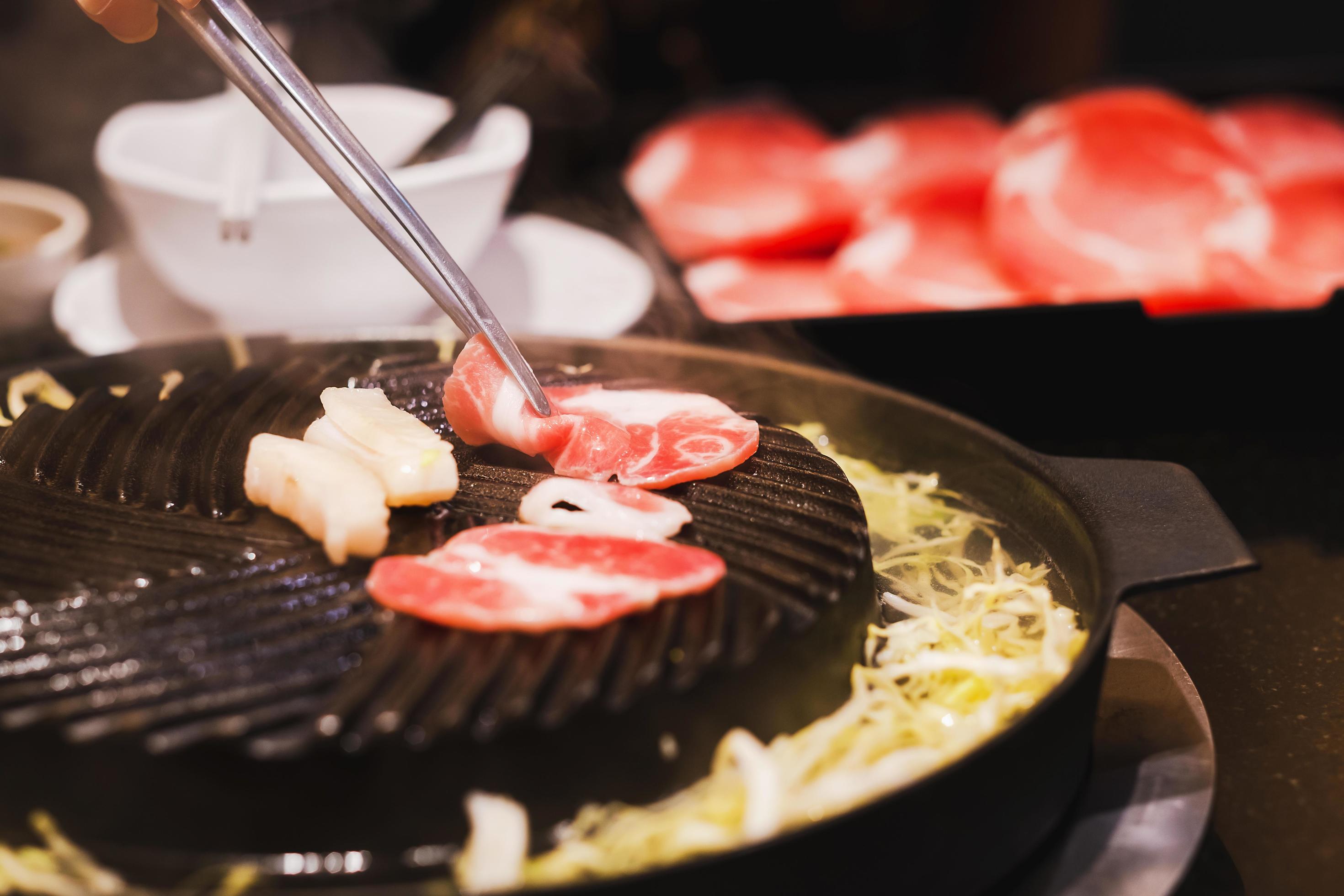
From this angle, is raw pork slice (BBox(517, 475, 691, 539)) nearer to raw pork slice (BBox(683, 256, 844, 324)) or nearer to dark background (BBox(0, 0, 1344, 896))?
dark background (BBox(0, 0, 1344, 896))

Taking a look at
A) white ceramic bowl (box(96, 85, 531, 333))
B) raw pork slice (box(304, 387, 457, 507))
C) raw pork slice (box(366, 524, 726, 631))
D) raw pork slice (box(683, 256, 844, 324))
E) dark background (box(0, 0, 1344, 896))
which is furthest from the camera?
raw pork slice (box(683, 256, 844, 324))

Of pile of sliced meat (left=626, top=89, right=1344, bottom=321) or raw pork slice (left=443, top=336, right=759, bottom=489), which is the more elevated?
raw pork slice (left=443, top=336, right=759, bottom=489)

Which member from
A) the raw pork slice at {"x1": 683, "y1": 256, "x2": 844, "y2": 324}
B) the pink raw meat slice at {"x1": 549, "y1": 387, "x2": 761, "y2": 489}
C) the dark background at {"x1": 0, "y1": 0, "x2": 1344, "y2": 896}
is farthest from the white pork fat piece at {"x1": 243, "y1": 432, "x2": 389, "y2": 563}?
the raw pork slice at {"x1": 683, "y1": 256, "x2": 844, "y2": 324}

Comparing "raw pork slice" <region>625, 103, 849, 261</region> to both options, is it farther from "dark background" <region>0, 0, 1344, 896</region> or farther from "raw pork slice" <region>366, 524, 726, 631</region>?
"raw pork slice" <region>366, 524, 726, 631</region>

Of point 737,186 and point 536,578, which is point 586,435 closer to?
point 536,578

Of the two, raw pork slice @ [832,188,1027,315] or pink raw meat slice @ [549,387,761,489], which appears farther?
raw pork slice @ [832,188,1027,315]

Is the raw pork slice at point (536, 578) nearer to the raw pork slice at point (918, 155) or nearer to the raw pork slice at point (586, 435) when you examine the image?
the raw pork slice at point (586, 435)

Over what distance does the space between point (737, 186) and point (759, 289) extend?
2.19 ft

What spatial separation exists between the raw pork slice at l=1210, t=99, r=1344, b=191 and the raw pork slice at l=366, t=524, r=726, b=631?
340 cm

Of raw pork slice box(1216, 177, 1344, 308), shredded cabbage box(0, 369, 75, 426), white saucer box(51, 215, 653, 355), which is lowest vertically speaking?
raw pork slice box(1216, 177, 1344, 308)

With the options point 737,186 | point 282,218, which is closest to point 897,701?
point 282,218

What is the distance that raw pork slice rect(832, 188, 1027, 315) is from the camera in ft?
11.1

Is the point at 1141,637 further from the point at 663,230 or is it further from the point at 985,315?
the point at 663,230

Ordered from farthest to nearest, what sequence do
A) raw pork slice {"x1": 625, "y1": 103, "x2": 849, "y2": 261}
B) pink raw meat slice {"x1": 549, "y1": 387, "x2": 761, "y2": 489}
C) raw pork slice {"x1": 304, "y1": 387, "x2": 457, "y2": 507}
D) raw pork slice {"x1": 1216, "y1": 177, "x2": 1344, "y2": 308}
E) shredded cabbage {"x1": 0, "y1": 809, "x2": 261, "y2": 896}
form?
raw pork slice {"x1": 625, "y1": 103, "x2": 849, "y2": 261} → raw pork slice {"x1": 1216, "y1": 177, "x2": 1344, "y2": 308} → pink raw meat slice {"x1": 549, "y1": 387, "x2": 761, "y2": 489} → raw pork slice {"x1": 304, "y1": 387, "x2": 457, "y2": 507} → shredded cabbage {"x1": 0, "y1": 809, "x2": 261, "y2": 896}
